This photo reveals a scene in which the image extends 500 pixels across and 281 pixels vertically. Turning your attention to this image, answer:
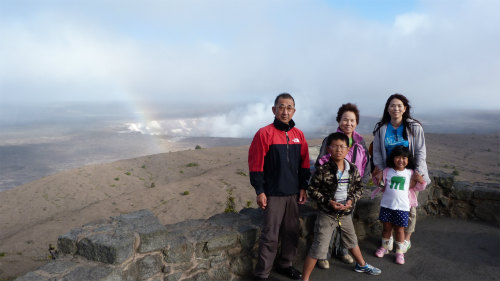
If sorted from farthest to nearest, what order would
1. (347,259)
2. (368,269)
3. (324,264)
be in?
(347,259) < (324,264) < (368,269)

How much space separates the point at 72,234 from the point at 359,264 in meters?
3.45

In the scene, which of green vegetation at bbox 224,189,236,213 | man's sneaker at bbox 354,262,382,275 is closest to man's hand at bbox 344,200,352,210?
man's sneaker at bbox 354,262,382,275

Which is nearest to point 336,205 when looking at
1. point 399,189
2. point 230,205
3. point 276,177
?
point 276,177

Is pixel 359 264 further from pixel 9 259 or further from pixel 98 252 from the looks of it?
pixel 9 259

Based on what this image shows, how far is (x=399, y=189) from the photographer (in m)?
4.50

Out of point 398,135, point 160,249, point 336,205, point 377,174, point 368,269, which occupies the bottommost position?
point 368,269

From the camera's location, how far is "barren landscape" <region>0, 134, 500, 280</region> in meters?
14.4

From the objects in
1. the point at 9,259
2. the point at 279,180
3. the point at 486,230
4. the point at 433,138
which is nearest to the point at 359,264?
the point at 279,180

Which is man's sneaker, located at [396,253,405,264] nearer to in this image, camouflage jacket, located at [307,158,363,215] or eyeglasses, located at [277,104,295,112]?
camouflage jacket, located at [307,158,363,215]

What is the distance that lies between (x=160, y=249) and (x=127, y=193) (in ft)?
60.3

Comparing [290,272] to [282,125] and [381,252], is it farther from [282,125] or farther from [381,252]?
[282,125]

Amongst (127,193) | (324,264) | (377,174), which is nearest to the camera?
(324,264)

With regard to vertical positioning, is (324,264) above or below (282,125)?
below

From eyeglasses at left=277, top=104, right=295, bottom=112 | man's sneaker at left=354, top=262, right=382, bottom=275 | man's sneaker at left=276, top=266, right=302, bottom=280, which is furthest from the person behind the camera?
man's sneaker at left=354, top=262, right=382, bottom=275
